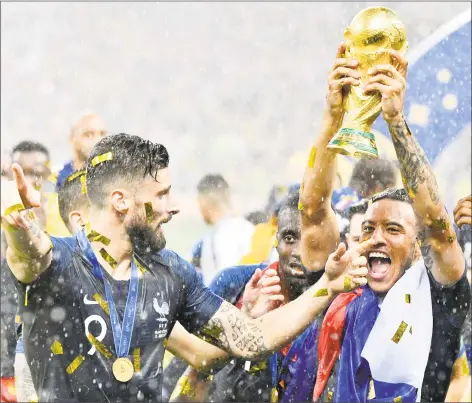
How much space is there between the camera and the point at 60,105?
1917 cm

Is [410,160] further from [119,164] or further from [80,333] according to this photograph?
[80,333]

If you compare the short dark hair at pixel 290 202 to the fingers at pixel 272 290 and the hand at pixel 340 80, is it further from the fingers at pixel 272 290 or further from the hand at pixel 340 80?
the hand at pixel 340 80

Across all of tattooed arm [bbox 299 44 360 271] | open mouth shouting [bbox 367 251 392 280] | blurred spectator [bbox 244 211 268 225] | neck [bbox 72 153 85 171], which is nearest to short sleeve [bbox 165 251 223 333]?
tattooed arm [bbox 299 44 360 271]

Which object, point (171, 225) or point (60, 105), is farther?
point (60, 105)

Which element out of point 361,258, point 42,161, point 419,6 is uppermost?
point 419,6

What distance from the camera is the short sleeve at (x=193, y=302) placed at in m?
4.29

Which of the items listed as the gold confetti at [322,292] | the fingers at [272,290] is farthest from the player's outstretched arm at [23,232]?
the gold confetti at [322,292]

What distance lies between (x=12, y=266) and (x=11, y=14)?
14862 millimetres

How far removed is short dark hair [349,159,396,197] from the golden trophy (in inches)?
78.0

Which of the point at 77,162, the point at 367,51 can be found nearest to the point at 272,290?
the point at 367,51

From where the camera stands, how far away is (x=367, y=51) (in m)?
3.98

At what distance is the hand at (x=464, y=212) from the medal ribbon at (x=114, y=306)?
139cm

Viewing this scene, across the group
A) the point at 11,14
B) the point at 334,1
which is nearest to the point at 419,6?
the point at 334,1

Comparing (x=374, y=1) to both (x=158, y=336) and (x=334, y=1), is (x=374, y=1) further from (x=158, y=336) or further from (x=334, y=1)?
(x=158, y=336)
